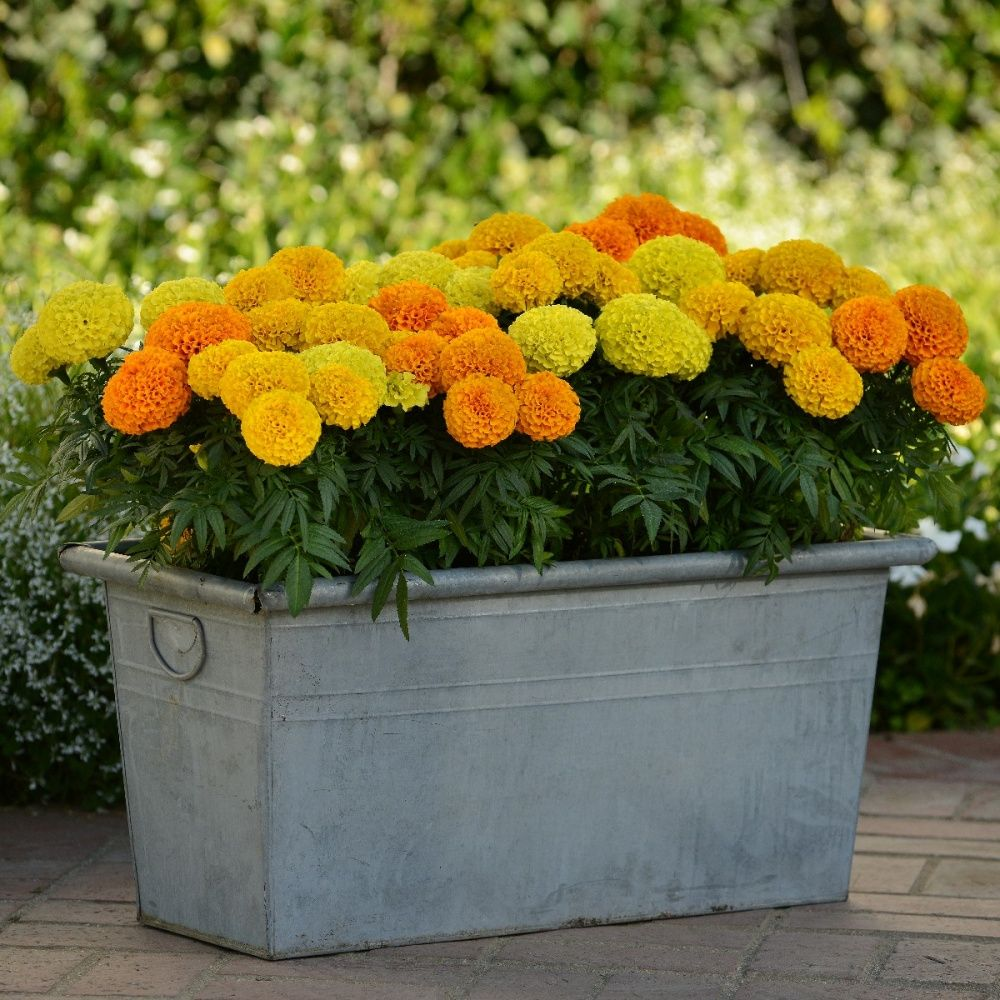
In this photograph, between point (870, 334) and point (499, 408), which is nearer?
point (499, 408)

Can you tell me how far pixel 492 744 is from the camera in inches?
97.7

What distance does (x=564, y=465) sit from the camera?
251 cm

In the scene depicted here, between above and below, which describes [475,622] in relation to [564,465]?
below

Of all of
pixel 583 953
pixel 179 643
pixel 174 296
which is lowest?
pixel 583 953

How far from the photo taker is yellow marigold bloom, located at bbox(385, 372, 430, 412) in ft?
7.65

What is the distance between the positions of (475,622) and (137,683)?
0.56 meters

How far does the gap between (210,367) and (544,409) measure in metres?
0.48

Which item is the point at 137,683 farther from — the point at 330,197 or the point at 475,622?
the point at 330,197

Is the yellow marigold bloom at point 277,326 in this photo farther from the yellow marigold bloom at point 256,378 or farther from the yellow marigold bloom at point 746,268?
the yellow marigold bloom at point 746,268

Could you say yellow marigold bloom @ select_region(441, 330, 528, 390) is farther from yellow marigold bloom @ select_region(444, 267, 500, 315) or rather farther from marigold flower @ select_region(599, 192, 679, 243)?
marigold flower @ select_region(599, 192, 679, 243)

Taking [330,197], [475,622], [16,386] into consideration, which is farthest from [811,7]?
[475,622]

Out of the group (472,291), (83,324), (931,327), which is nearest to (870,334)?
(931,327)

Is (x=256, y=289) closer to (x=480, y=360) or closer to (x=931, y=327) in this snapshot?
(x=480, y=360)

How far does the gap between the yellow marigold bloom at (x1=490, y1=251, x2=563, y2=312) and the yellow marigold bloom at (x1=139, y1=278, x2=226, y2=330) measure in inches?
18.0
